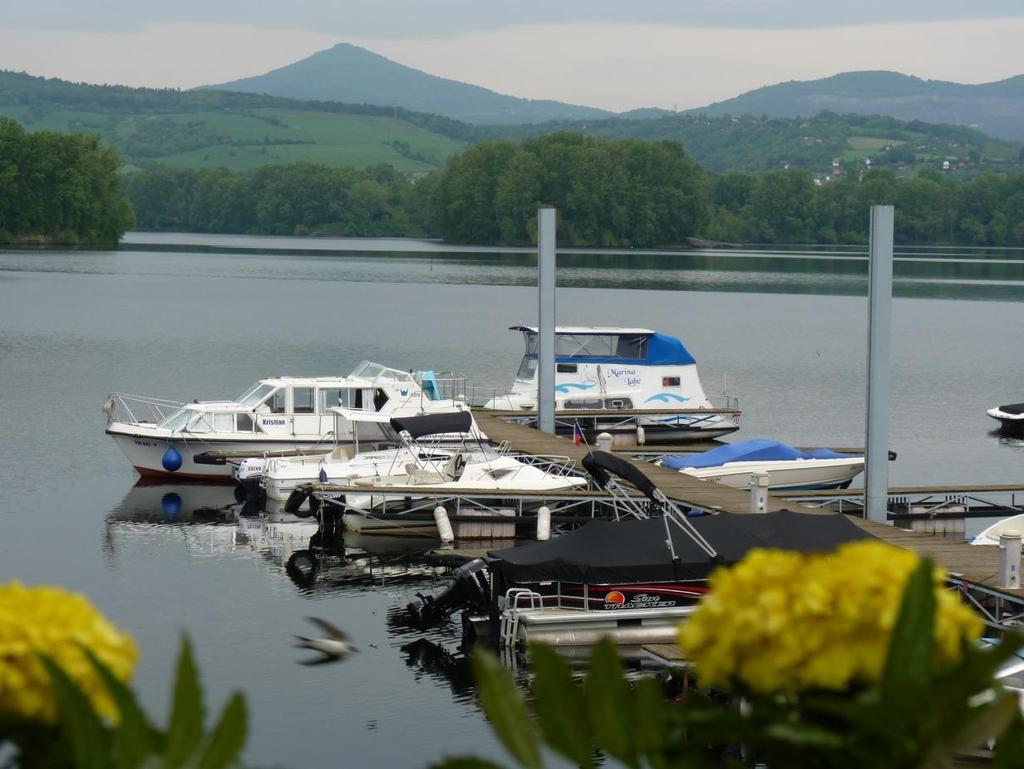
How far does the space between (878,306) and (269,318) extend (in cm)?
6691

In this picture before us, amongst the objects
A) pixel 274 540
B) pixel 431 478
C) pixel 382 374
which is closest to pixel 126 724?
pixel 274 540

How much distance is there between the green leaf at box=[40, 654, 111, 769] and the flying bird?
748 inches

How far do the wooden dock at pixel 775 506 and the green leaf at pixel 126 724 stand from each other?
1150cm

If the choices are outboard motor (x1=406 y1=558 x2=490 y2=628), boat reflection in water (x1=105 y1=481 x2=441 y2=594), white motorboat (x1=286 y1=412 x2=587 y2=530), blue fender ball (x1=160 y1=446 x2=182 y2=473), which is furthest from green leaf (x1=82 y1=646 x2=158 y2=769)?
blue fender ball (x1=160 y1=446 x2=182 y2=473)

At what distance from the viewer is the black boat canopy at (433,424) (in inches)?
1315

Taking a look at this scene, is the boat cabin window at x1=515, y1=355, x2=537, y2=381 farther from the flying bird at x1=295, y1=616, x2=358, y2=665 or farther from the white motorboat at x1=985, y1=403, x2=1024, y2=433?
the flying bird at x1=295, y1=616, x2=358, y2=665

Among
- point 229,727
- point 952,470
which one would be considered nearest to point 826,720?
point 229,727

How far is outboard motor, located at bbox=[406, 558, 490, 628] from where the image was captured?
2353cm

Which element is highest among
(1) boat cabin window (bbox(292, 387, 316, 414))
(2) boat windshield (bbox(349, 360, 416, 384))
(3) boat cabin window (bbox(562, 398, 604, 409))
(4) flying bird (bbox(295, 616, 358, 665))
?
(2) boat windshield (bbox(349, 360, 416, 384))

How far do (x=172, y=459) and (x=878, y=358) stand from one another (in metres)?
18.4

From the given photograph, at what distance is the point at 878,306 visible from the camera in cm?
2664

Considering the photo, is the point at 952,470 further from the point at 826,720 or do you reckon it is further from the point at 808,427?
the point at 826,720

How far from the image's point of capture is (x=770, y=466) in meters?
34.5

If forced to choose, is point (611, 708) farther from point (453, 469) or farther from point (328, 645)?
point (453, 469)
